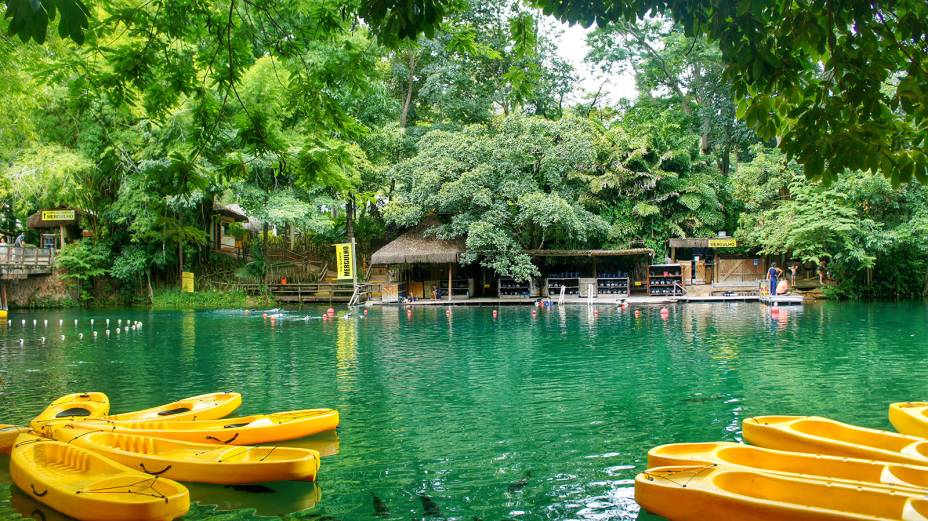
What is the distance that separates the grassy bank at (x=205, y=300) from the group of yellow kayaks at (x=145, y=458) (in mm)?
21806

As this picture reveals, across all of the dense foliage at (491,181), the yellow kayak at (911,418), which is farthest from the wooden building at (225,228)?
the yellow kayak at (911,418)

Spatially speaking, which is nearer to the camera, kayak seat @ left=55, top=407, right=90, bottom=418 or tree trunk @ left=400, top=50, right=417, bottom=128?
kayak seat @ left=55, top=407, right=90, bottom=418

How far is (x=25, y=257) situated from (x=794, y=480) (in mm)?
31605

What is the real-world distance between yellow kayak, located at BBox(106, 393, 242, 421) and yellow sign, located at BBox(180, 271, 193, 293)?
2259 cm

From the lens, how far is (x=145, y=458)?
6238 millimetres

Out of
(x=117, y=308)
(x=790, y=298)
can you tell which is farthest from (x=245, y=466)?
(x=117, y=308)

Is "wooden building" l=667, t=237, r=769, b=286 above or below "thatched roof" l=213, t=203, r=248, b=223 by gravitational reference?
below

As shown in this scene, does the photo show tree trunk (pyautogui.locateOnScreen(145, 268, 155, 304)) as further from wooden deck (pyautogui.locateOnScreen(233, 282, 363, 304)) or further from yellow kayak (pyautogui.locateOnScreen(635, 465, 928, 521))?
yellow kayak (pyautogui.locateOnScreen(635, 465, 928, 521))

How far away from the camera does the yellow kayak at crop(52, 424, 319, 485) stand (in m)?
6.04

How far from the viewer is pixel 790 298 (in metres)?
25.5

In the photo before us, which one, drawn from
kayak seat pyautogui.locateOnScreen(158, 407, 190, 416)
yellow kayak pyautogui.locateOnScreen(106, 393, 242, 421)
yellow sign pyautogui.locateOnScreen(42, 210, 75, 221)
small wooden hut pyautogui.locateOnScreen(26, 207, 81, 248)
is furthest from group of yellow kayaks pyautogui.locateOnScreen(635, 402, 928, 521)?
small wooden hut pyautogui.locateOnScreen(26, 207, 81, 248)

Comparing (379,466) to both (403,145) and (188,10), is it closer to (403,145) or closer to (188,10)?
(188,10)

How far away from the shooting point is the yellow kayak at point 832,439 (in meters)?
5.79

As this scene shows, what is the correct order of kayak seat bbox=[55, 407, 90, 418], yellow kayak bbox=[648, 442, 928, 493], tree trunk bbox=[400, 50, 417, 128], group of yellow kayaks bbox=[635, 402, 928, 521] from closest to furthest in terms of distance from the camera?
group of yellow kayaks bbox=[635, 402, 928, 521]
yellow kayak bbox=[648, 442, 928, 493]
kayak seat bbox=[55, 407, 90, 418]
tree trunk bbox=[400, 50, 417, 128]
